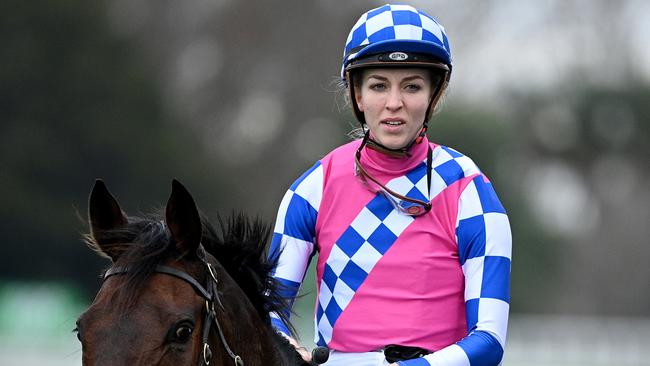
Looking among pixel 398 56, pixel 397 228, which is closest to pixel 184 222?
pixel 397 228

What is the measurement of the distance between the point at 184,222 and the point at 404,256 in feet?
2.87

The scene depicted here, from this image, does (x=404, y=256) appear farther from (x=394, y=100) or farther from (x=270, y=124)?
(x=270, y=124)

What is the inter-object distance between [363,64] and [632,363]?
16856mm

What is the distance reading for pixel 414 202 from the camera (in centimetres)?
398

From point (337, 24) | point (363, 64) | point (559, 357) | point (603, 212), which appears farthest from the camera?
point (337, 24)

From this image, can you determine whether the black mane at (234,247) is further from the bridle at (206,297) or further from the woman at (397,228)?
the woman at (397,228)

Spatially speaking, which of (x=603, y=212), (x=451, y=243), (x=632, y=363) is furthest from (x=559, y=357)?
(x=451, y=243)

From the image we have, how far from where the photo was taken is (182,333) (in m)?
3.20

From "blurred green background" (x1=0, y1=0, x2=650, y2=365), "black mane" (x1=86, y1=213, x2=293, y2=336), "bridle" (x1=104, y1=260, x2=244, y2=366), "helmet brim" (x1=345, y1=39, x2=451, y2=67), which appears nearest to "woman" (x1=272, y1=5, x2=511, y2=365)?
"helmet brim" (x1=345, y1=39, x2=451, y2=67)

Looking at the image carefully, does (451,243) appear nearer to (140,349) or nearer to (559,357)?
(140,349)

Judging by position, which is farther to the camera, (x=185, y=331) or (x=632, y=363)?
(x=632, y=363)

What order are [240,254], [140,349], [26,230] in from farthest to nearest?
1. [26,230]
2. [240,254]
3. [140,349]

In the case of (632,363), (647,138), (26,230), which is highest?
(647,138)

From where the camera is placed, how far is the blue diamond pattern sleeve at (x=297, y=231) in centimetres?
411
